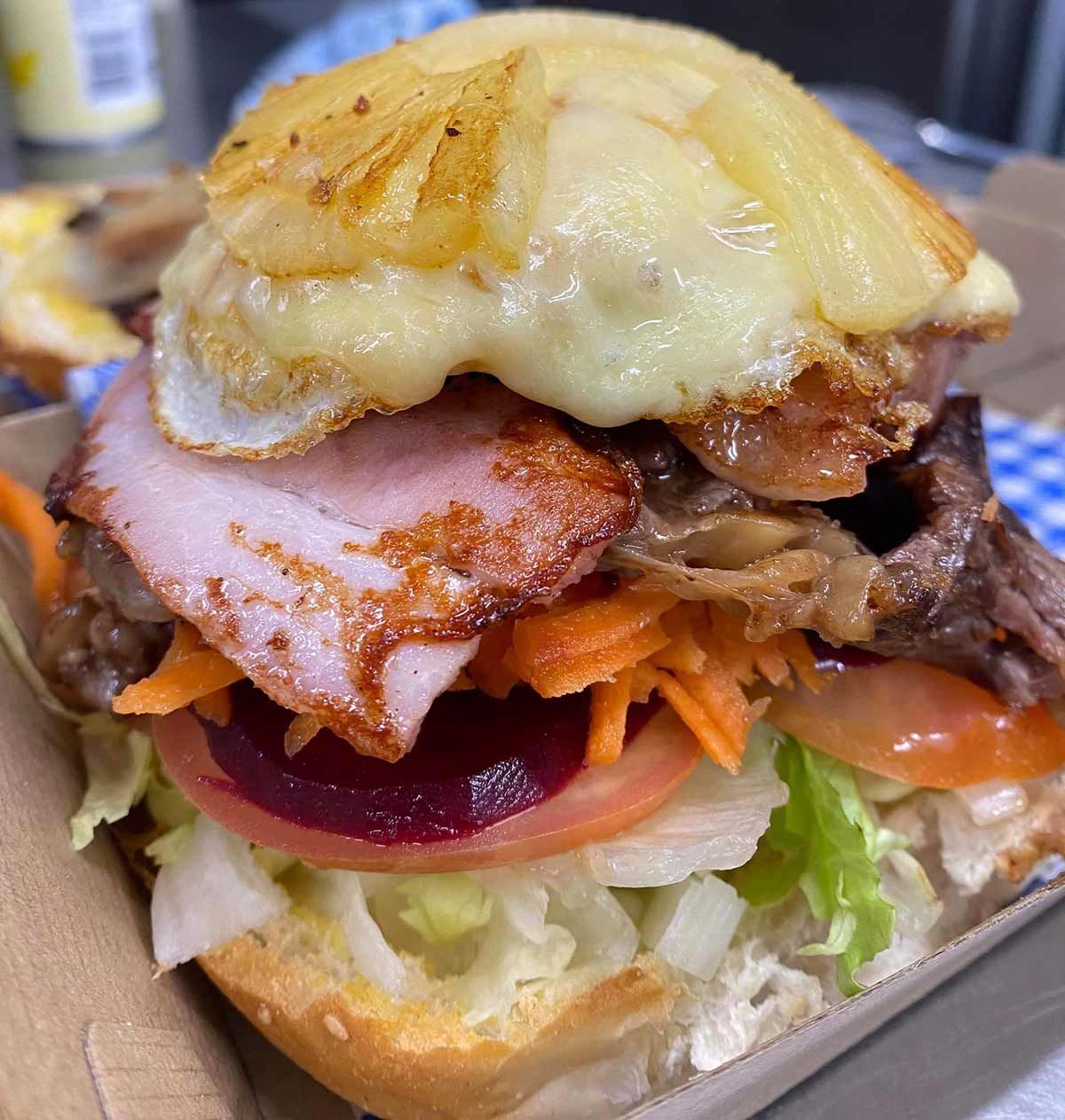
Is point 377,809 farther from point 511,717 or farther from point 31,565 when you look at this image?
point 31,565

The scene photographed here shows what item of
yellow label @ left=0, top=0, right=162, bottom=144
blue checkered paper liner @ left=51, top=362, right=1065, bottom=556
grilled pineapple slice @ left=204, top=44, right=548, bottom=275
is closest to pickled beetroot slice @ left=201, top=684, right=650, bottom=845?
grilled pineapple slice @ left=204, top=44, right=548, bottom=275

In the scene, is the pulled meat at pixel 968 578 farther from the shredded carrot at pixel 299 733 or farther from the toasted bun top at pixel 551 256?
the shredded carrot at pixel 299 733

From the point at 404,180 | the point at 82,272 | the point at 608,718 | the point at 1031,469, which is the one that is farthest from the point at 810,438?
the point at 82,272

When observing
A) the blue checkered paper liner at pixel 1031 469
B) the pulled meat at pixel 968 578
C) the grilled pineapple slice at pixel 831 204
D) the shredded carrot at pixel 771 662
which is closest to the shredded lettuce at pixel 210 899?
the shredded carrot at pixel 771 662

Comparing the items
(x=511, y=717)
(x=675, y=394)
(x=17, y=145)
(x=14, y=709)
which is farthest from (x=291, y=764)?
(x=17, y=145)

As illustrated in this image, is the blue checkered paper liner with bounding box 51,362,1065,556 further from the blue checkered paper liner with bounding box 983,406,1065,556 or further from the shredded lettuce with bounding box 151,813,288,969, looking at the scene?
the shredded lettuce with bounding box 151,813,288,969

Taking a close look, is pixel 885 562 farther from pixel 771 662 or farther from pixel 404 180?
pixel 404 180
